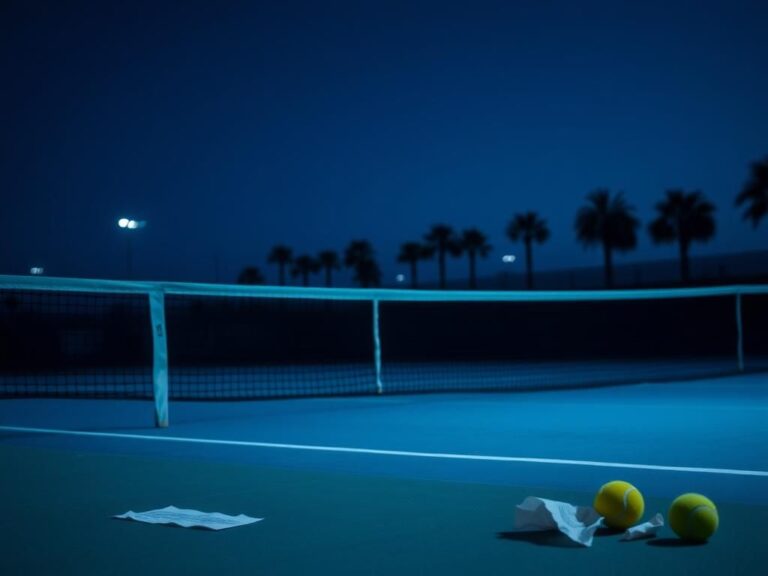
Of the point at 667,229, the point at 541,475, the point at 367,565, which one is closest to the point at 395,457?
the point at 541,475

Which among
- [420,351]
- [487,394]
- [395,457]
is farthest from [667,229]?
[395,457]

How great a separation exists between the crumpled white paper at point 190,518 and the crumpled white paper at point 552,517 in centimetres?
166

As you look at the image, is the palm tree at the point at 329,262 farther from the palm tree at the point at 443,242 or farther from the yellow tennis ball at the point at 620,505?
the yellow tennis ball at the point at 620,505

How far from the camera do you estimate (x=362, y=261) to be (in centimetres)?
9650

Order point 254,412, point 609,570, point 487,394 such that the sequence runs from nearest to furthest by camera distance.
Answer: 1. point 609,570
2. point 254,412
3. point 487,394

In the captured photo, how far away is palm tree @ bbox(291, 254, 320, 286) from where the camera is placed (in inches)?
4011

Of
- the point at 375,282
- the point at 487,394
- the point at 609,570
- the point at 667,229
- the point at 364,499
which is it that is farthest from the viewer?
the point at 375,282

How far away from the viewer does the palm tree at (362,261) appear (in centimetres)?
9575

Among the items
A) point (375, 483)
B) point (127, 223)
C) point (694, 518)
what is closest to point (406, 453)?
point (375, 483)

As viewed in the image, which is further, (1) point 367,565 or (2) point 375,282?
(2) point 375,282

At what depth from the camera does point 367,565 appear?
4555 millimetres

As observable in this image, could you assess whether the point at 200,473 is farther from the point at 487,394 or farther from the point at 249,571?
the point at 487,394

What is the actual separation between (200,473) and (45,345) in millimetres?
30204

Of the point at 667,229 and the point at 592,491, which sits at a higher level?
the point at 667,229
